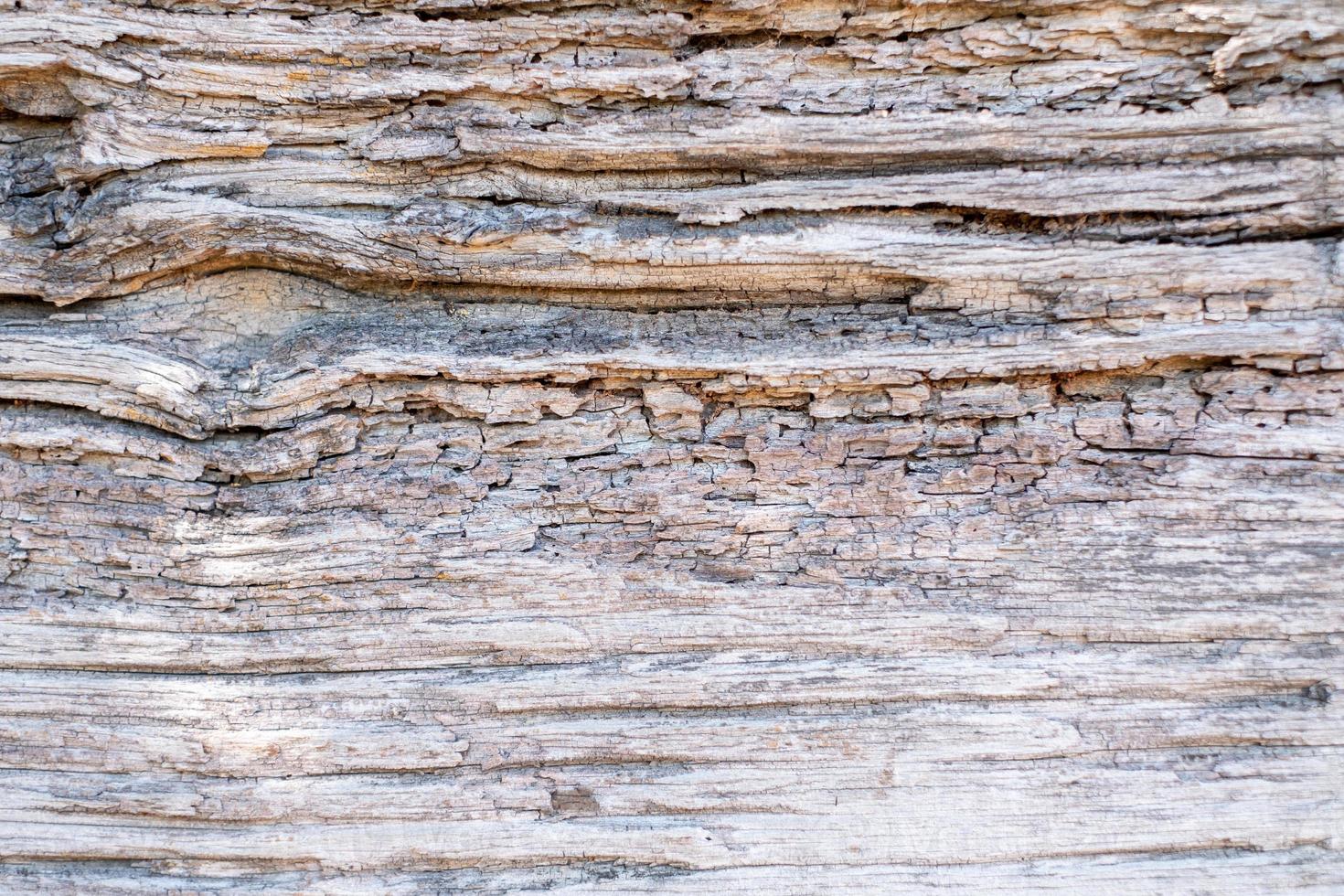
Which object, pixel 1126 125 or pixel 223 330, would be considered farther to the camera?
pixel 223 330

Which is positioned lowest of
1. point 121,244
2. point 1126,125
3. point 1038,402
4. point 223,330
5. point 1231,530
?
point 1231,530

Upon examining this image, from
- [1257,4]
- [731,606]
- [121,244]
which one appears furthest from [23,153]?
[1257,4]

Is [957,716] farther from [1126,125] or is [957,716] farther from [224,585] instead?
[224,585]

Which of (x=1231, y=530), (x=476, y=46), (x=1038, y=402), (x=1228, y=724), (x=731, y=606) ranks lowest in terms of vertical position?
(x=1228, y=724)

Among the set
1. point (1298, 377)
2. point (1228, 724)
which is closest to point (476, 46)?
point (1298, 377)

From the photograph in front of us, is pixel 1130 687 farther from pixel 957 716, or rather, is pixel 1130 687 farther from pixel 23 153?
pixel 23 153

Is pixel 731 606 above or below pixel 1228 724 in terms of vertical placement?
above
